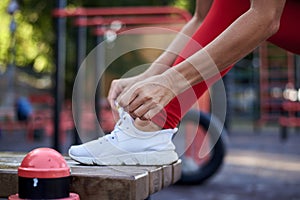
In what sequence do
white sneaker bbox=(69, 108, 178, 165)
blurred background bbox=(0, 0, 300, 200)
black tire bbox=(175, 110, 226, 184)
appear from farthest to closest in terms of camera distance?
blurred background bbox=(0, 0, 300, 200)
black tire bbox=(175, 110, 226, 184)
white sneaker bbox=(69, 108, 178, 165)

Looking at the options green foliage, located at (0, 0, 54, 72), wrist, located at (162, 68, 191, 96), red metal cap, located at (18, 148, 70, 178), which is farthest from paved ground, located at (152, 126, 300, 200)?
green foliage, located at (0, 0, 54, 72)

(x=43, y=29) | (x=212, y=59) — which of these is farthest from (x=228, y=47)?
(x=43, y=29)

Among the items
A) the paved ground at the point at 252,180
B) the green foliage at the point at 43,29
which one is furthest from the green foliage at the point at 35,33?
the paved ground at the point at 252,180

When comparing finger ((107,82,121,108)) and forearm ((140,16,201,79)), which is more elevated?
forearm ((140,16,201,79))

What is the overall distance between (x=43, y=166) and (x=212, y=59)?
1.32 feet

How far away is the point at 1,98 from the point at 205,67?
7343 millimetres

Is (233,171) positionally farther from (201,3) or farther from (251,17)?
(251,17)

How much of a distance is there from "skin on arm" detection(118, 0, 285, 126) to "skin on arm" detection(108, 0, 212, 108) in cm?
27

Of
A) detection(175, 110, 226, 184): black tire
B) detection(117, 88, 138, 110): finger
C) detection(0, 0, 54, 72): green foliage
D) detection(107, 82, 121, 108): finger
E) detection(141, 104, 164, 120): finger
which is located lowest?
detection(175, 110, 226, 184): black tire

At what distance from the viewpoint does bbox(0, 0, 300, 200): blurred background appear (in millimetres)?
4422

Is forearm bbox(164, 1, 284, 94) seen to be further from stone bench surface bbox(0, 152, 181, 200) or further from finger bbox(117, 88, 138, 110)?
stone bench surface bbox(0, 152, 181, 200)

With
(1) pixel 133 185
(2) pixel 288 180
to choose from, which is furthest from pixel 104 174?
(2) pixel 288 180

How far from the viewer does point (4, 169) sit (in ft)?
4.27

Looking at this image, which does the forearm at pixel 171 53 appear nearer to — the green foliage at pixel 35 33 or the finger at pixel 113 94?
the finger at pixel 113 94
